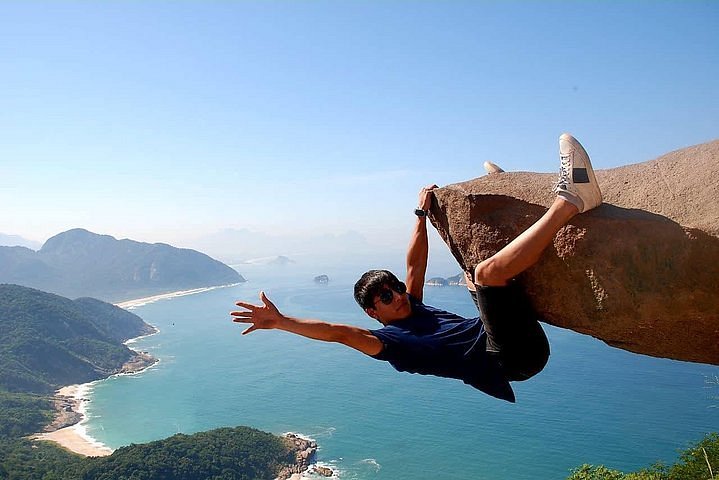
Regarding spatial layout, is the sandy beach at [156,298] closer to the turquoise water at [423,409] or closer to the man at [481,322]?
the turquoise water at [423,409]

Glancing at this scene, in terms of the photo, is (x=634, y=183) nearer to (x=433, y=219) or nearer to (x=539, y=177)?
(x=539, y=177)

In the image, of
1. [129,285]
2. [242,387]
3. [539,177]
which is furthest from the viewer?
[129,285]

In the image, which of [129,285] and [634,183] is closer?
[634,183]

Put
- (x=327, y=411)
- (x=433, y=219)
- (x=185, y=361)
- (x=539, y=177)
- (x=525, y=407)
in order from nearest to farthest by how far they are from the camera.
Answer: (x=539, y=177), (x=433, y=219), (x=525, y=407), (x=327, y=411), (x=185, y=361)

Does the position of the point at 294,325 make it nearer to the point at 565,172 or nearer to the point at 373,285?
the point at 373,285

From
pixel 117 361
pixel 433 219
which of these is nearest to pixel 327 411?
pixel 117 361

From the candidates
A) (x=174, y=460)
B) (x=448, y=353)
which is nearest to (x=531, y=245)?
(x=448, y=353)

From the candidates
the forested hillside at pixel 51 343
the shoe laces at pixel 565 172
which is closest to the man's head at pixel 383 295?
the shoe laces at pixel 565 172

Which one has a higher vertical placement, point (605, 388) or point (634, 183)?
point (634, 183)
